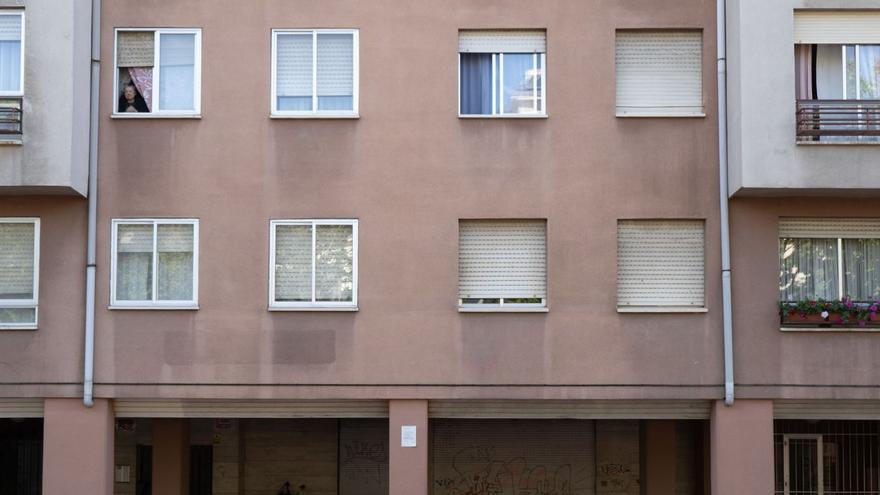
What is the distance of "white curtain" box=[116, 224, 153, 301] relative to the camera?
47.5ft

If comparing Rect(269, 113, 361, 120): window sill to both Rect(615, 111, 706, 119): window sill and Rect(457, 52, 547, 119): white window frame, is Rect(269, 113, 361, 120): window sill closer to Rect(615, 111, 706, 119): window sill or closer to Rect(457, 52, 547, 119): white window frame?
Rect(457, 52, 547, 119): white window frame

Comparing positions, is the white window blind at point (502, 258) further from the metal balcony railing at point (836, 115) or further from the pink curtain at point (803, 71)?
the pink curtain at point (803, 71)

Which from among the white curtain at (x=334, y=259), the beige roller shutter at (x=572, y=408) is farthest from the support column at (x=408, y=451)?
the white curtain at (x=334, y=259)

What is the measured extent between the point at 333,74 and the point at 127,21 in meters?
3.16

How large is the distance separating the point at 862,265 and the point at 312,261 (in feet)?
26.4

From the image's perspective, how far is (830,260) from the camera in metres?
A: 14.5

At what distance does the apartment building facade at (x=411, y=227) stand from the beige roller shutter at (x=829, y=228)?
0.17 feet

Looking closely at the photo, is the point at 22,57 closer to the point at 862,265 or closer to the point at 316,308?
the point at 316,308

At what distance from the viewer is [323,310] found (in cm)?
1427

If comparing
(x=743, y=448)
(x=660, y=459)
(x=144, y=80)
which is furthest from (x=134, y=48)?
(x=660, y=459)

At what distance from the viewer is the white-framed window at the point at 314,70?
14.6 meters

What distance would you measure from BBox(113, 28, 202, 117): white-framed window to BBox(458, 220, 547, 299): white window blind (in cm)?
459

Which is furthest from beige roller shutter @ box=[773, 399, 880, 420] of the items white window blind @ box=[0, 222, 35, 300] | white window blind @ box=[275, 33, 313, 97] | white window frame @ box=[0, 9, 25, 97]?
white window frame @ box=[0, 9, 25, 97]

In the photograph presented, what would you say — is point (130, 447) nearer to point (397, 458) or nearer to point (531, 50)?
point (397, 458)
